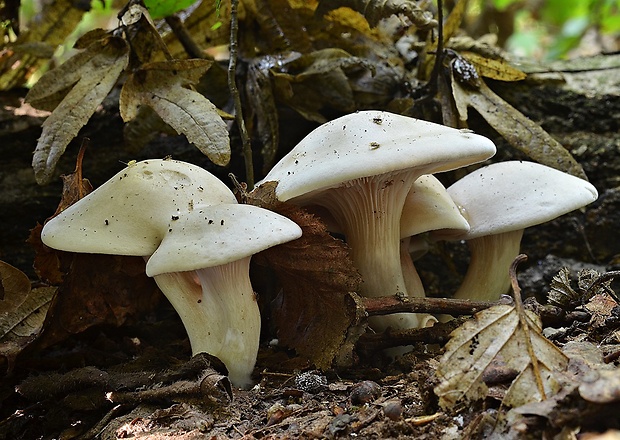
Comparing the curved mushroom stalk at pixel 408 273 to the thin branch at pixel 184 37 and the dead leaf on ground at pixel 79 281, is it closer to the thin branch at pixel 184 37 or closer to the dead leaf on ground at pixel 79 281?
the dead leaf on ground at pixel 79 281

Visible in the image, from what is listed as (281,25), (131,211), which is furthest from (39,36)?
(131,211)

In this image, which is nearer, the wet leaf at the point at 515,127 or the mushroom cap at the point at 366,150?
the mushroom cap at the point at 366,150

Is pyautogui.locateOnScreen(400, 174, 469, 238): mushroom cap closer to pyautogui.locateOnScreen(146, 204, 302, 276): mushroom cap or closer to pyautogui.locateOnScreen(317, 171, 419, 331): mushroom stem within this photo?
pyautogui.locateOnScreen(317, 171, 419, 331): mushroom stem

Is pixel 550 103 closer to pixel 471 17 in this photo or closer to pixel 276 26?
pixel 276 26

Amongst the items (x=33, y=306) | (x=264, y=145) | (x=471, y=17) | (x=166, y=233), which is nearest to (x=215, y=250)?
(x=166, y=233)

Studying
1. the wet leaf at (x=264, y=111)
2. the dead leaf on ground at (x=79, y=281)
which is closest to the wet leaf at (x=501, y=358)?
the dead leaf on ground at (x=79, y=281)

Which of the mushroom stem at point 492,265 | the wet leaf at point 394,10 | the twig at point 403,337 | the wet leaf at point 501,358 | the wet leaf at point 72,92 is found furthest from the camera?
the mushroom stem at point 492,265

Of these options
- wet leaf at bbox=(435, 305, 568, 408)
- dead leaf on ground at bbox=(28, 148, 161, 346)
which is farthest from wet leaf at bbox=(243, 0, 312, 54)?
wet leaf at bbox=(435, 305, 568, 408)
